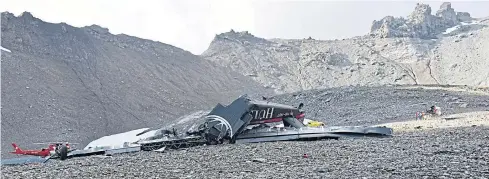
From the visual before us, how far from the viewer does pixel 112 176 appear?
1139cm

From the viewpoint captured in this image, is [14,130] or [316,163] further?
[14,130]

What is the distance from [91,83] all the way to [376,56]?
41.3 metres

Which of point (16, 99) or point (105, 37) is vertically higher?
point (105, 37)

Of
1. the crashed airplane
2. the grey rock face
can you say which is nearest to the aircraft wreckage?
the crashed airplane

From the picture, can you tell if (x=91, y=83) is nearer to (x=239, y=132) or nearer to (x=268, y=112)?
(x=268, y=112)

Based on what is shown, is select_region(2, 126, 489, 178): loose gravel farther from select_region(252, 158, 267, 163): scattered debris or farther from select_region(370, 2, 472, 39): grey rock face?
select_region(370, 2, 472, 39): grey rock face

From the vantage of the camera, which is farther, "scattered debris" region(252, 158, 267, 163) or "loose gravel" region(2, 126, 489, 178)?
"scattered debris" region(252, 158, 267, 163)

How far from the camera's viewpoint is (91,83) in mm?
59906

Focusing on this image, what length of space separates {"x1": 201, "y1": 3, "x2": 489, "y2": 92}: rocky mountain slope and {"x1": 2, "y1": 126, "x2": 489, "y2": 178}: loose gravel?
57169mm

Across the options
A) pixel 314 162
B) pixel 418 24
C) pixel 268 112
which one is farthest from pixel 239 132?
pixel 418 24

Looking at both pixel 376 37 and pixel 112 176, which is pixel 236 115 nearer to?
pixel 112 176

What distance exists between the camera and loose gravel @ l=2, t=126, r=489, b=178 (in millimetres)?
9734

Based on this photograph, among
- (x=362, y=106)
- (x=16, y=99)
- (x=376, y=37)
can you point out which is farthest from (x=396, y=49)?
(x=16, y=99)

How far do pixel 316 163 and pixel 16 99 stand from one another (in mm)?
42292
